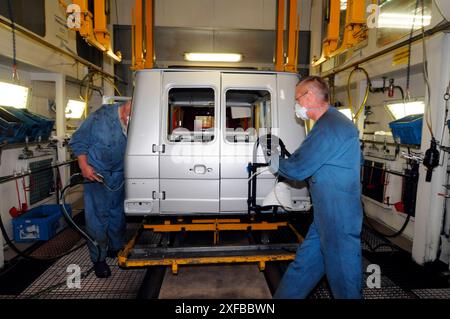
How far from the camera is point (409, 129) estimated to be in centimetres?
374

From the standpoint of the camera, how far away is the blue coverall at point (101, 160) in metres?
3.11

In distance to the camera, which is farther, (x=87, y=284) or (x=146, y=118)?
(x=87, y=284)

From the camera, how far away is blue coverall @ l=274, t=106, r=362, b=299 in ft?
6.86

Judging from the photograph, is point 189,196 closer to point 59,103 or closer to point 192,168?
point 192,168

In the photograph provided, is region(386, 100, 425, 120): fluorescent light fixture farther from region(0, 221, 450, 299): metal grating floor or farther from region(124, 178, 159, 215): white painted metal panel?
region(124, 178, 159, 215): white painted metal panel

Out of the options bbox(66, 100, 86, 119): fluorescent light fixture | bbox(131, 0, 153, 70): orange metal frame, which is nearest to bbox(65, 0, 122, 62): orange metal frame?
bbox(131, 0, 153, 70): orange metal frame

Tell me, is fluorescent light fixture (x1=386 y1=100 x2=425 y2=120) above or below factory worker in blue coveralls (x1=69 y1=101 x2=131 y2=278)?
above

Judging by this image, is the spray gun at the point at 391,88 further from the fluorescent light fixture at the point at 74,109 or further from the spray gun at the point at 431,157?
the fluorescent light fixture at the point at 74,109

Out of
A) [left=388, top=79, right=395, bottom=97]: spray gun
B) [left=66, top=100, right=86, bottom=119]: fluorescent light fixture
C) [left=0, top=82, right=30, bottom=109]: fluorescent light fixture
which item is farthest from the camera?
[left=66, top=100, right=86, bottom=119]: fluorescent light fixture

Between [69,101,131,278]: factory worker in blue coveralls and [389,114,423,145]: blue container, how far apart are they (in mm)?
3416

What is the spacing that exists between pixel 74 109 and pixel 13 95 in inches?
71.0

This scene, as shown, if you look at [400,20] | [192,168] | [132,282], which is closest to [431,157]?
[400,20]

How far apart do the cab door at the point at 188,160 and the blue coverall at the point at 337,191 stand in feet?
3.33

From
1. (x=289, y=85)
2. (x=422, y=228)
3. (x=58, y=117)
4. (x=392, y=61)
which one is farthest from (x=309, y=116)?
(x=58, y=117)
